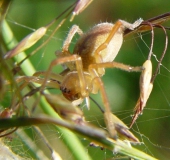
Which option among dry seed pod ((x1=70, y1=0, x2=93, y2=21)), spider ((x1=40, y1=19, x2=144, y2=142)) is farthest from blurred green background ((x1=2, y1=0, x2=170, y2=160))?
dry seed pod ((x1=70, y1=0, x2=93, y2=21))

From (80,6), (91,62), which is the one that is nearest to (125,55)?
(91,62)

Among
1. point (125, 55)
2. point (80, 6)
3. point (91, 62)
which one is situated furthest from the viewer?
point (125, 55)

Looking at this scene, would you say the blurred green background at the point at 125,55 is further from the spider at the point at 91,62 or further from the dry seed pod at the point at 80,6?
the dry seed pod at the point at 80,6

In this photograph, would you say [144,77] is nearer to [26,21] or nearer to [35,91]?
[35,91]

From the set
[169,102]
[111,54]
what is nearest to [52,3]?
[169,102]

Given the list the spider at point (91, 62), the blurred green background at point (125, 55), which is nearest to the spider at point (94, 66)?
the spider at point (91, 62)

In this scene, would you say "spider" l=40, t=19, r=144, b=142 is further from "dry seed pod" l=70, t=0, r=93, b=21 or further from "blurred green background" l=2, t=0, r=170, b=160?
"blurred green background" l=2, t=0, r=170, b=160

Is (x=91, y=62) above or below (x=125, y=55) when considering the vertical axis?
above

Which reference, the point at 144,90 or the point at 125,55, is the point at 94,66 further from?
the point at 125,55

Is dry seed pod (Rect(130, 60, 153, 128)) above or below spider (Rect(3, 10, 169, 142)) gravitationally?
below
